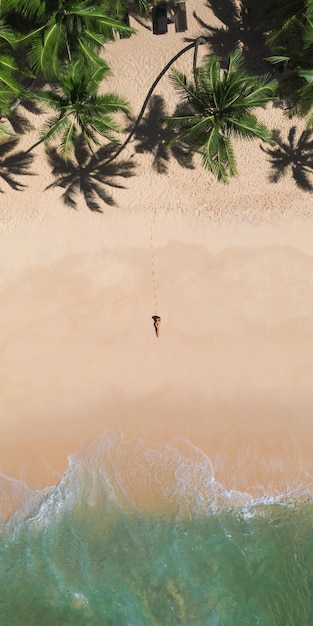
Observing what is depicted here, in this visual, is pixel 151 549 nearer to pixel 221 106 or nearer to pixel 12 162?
pixel 12 162

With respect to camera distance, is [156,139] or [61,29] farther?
[156,139]

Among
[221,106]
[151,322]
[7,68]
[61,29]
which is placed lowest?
[151,322]

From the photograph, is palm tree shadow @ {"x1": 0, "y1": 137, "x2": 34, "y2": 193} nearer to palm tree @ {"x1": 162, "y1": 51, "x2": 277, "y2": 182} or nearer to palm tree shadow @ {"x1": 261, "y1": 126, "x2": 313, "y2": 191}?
palm tree @ {"x1": 162, "y1": 51, "x2": 277, "y2": 182}

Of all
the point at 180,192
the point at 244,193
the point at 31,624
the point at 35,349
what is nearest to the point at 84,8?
the point at 180,192

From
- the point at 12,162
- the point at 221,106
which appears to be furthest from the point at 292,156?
the point at 12,162

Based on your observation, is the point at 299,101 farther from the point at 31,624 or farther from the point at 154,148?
the point at 31,624

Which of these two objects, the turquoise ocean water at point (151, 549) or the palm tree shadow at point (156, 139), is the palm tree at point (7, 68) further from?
the turquoise ocean water at point (151, 549)

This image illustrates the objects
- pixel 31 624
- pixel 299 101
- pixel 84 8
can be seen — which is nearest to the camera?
pixel 84 8
